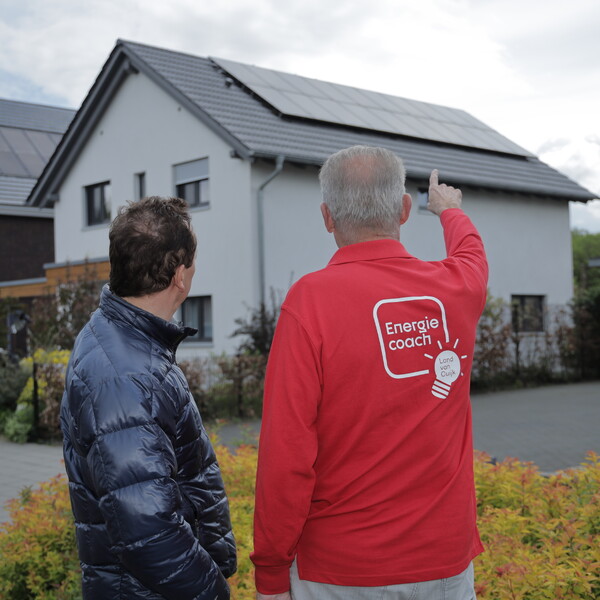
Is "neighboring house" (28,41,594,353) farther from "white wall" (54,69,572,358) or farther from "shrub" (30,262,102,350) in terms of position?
"shrub" (30,262,102,350)

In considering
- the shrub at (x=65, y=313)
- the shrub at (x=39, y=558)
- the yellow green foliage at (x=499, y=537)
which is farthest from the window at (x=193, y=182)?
the shrub at (x=39, y=558)

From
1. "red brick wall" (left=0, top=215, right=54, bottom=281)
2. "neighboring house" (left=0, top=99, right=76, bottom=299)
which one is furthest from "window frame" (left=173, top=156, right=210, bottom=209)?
"red brick wall" (left=0, top=215, right=54, bottom=281)

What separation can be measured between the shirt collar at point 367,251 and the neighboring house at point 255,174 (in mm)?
14306

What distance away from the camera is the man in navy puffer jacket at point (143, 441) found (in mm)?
2039

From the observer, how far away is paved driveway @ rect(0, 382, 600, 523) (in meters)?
8.90

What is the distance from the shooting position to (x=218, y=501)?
2398 millimetres

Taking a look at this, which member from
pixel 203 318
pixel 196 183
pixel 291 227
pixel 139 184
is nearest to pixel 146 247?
pixel 291 227

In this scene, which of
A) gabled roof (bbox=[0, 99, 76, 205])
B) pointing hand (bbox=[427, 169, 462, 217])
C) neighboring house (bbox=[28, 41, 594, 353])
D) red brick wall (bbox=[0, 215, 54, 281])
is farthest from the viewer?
gabled roof (bbox=[0, 99, 76, 205])

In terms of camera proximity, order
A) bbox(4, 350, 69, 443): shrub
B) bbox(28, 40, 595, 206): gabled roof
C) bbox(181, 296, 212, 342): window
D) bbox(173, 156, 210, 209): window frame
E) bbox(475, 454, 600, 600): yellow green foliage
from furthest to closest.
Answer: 1. bbox(181, 296, 212, 342): window
2. bbox(173, 156, 210, 209): window frame
3. bbox(28, 40, 595, 206): gabled roof
4. bbox(4, 350, 69, 443): shrub
5. bbox(475, 454, 600, 600): yellow green foliage

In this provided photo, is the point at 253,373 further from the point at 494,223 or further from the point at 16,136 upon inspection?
the point at 16,136

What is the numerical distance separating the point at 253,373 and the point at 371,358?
11.6 m

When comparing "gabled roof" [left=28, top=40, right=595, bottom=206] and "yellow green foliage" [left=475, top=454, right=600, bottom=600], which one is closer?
"yellow green foliage" [left=475, top=454, right=600, bottom=600]

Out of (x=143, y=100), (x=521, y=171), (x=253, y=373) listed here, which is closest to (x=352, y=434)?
(x=253, y=373)

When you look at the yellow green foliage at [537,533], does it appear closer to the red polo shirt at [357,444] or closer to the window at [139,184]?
the red polo shirt at [357,444]
